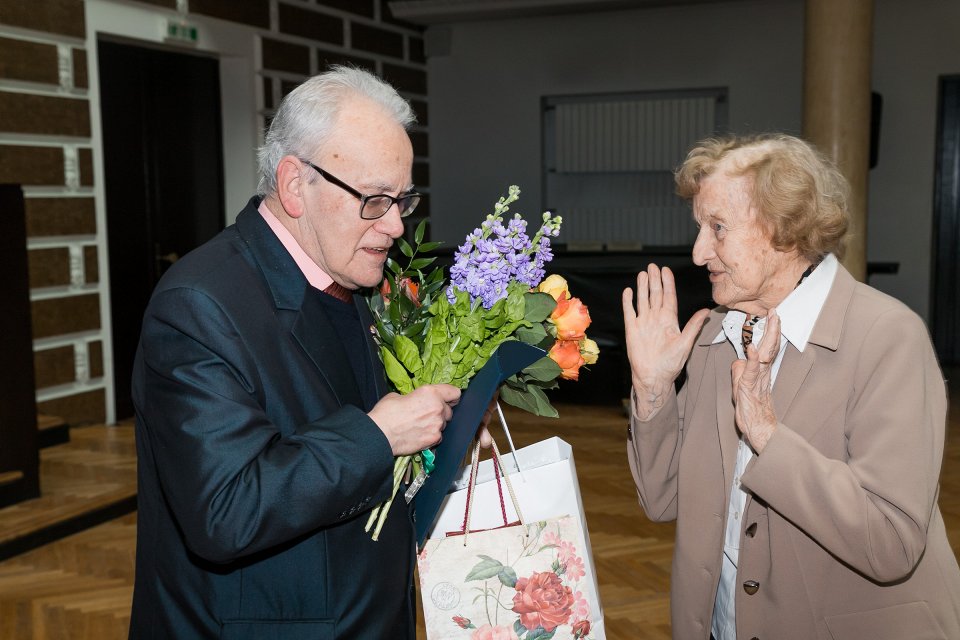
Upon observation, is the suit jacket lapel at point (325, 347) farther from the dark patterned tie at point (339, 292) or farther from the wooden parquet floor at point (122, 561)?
the wooden parquet floor at point (122, 561)

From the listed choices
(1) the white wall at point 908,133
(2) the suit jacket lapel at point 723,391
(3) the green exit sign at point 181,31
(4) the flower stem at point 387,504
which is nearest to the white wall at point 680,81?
(1) the white wall at point 908,133

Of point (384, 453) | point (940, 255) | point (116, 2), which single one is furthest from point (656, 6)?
point (384, 453)

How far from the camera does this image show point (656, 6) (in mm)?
9695

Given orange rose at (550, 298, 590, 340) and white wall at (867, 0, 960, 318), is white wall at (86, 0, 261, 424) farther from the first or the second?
white wall at (867, 0, 960, 318)

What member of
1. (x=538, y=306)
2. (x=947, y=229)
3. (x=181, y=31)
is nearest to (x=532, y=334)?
(x=538, y=306)

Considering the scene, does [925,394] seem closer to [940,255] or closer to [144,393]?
[144,393]

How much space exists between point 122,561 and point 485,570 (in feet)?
9.61

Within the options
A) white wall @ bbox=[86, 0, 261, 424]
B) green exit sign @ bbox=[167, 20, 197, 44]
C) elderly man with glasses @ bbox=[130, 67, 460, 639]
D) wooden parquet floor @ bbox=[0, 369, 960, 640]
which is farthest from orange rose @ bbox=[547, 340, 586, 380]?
green exit sign @ bbox=[167, 20, 197, 44]

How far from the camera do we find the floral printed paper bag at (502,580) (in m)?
1.58

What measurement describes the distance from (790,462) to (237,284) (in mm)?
893

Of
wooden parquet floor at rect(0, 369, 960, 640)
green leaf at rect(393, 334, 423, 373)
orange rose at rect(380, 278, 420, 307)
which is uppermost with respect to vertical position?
orange rose at rect(380, 278, 420, 307)

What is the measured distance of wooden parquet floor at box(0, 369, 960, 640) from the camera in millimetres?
A: 3361

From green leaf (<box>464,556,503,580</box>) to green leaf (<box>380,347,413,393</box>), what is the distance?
32cm

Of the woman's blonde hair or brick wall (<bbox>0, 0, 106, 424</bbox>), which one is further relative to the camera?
brick wall (<bbox>0, 0, 106, 424</bbox>)
